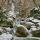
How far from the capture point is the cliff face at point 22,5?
1.41 m

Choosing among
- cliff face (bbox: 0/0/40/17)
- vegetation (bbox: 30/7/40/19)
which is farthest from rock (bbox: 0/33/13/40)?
vegetation (bbox: 30/7/40/19)

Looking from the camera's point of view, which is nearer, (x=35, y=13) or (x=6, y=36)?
(x=6, y=36)

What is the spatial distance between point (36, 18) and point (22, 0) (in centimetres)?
29

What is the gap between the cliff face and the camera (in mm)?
1412

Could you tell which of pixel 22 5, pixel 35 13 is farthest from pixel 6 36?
pixel 35 13

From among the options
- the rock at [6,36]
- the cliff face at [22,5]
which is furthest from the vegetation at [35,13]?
the rock at [6,36]

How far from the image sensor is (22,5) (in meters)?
1.56

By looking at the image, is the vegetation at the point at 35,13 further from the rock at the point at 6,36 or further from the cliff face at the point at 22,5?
the rock at the point at 6,36

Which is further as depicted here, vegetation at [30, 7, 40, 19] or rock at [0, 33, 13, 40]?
vegetation at [30, 7, 40, 19]

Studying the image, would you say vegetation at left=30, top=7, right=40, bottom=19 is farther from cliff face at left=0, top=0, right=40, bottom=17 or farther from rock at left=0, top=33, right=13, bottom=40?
rock at left=0, top=33, right=13, bottom=40

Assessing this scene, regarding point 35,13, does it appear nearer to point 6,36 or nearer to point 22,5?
point 22,5

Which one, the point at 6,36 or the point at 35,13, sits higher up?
the point at 35,13

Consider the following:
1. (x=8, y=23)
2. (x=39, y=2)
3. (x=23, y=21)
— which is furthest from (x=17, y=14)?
(x=39, y=2)

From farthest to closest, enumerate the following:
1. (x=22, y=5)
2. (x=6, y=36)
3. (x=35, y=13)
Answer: (x=35, y=13) → (x=22, y=5) → (x=6, y=36)
